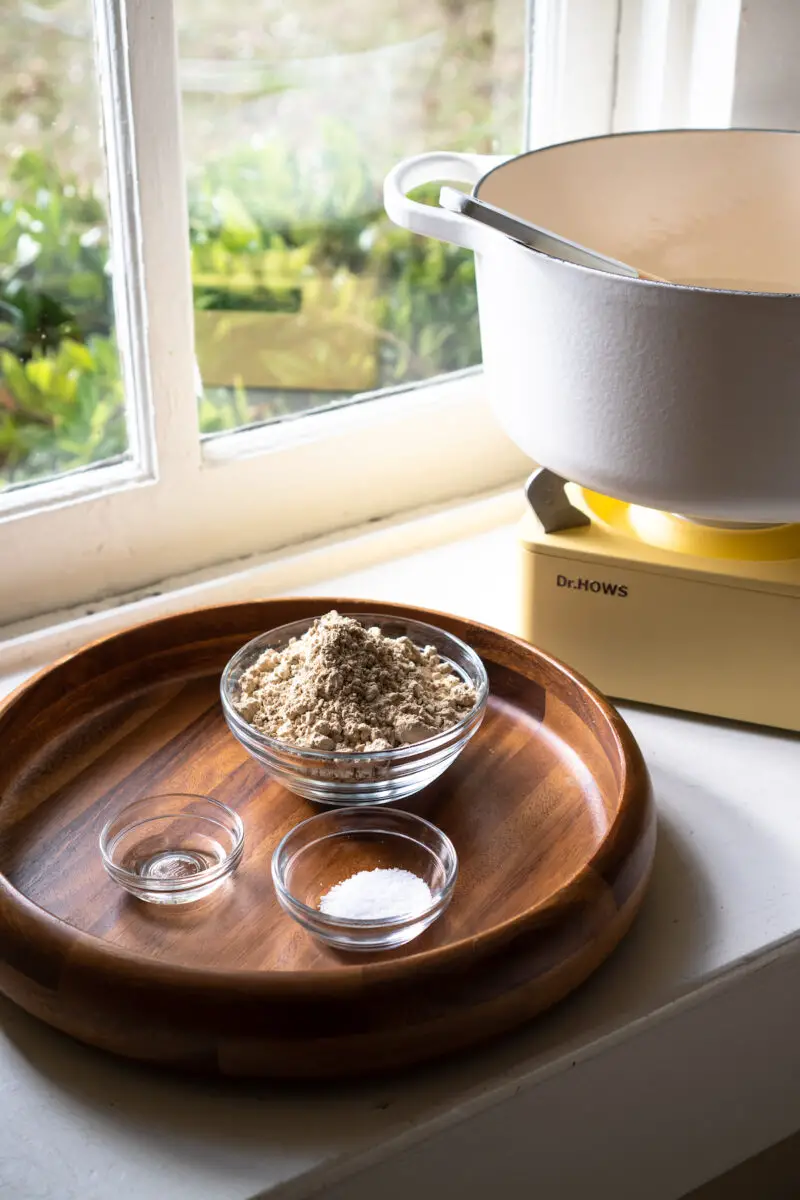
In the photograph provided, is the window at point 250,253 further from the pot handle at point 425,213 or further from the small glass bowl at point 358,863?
the small glass bowl at point 358,863

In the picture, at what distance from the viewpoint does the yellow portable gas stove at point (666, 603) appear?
785 millimetres

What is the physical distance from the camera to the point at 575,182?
34.7 inches

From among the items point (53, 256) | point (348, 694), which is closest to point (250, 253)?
point (53, 256)

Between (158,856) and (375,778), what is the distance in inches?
4.9

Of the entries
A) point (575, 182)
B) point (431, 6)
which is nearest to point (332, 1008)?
point (575, 182)

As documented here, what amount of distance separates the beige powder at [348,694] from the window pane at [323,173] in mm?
332

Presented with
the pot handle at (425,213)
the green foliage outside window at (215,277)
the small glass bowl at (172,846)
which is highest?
the pot handle at (425,213)

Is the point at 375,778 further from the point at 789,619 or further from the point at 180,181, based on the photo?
the point at 180,181

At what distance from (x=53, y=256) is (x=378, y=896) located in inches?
20.1

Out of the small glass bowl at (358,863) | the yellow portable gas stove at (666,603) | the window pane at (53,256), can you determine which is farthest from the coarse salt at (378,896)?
the window pane at (53,256)

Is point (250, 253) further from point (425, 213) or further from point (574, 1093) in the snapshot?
point (574, 1093)

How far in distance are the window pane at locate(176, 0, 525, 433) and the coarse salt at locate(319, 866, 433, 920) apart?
1.52ft

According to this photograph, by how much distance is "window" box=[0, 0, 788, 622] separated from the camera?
2.90 feet

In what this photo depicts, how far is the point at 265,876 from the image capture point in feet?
2.28
